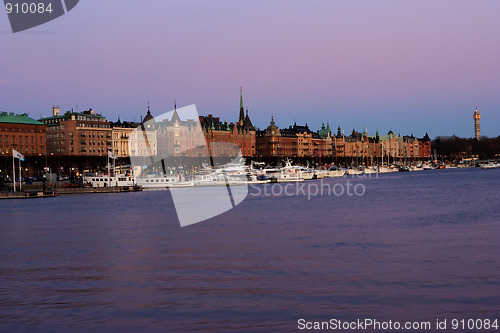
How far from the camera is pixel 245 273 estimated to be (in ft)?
56.5

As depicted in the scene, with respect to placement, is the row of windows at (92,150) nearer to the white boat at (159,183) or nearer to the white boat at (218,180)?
the white boat at (218,180)

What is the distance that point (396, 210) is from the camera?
125 ft

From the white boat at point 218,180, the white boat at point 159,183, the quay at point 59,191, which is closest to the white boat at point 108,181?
the white boat at point 159,183

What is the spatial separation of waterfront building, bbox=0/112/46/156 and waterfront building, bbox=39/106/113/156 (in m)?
8.67

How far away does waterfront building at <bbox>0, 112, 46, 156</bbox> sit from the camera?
9638 cm

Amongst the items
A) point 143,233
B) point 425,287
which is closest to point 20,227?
point 143,233

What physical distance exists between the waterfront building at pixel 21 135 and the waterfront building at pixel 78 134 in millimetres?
8674

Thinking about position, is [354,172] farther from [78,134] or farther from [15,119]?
[15,119]

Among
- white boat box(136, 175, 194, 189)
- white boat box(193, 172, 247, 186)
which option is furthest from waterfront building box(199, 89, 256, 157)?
white boat box(136, 175, 194, 189)

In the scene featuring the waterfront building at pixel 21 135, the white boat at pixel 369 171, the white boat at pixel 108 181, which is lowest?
the white boat at pixel 369 171

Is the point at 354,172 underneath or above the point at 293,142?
underneath

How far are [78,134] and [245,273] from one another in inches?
3991

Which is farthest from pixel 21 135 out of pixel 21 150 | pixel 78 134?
pixel 78 134

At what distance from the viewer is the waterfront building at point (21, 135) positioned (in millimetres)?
96375
